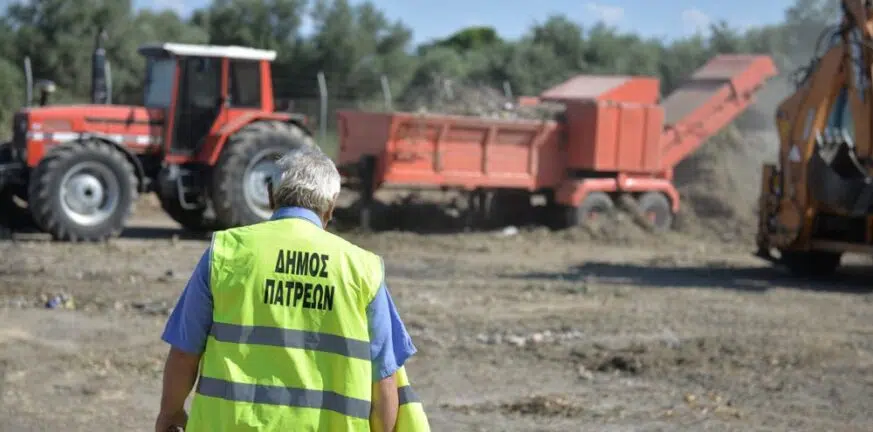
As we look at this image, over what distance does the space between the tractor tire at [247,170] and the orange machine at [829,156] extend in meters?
5.82

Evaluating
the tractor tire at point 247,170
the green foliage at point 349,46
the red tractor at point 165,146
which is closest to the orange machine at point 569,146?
the red tractor at point 165,146

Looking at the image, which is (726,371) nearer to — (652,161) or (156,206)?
(652,161)

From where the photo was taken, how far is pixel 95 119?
15.9 metres

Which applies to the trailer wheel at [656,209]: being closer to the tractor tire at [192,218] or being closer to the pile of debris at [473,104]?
the pile of debris at [473,104]

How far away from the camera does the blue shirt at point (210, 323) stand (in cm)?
363

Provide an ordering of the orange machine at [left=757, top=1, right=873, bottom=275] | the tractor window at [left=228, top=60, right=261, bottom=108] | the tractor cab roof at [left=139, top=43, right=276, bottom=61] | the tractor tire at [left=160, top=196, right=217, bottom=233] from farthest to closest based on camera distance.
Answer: the tractor tire at [left=160, top=196, right=217, bottom=233]
the tractor window at [left=228, top=60, right=261, bottom=108]
the tractor cab roof at [left=139, top=43, right=276, bottom=61]
the orange machine at [left=757, top=1, right=873, bottom=275]

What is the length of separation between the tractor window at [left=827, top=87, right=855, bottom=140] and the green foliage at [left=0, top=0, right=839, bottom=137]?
1810 centimetres

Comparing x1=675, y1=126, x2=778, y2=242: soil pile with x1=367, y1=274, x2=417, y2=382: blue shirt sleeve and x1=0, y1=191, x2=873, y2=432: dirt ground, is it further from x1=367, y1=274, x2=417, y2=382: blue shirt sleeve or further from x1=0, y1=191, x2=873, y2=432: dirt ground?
x1=367, y1=274, x2=417, y2=382: blue shirt sleeve

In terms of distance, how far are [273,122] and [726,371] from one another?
29.6ft

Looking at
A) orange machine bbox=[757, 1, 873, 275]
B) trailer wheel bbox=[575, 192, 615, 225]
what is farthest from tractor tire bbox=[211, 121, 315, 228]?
orange machine bbox=[757, 1, 873, 275]

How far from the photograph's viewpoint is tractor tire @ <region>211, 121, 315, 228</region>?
16188mm

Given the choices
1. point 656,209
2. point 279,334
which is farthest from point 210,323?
point 656,209

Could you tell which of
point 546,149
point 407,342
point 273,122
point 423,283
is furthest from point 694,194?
point 407,342

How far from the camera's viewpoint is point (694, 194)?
2180cm
